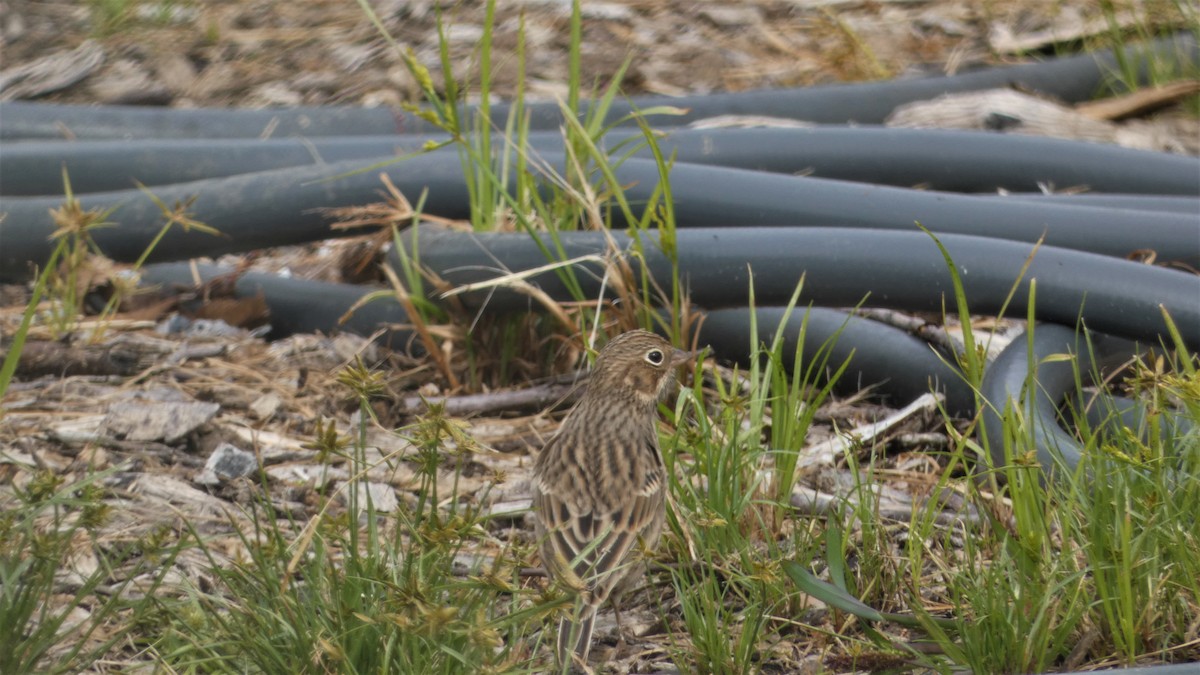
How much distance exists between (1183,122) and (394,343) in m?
4.29

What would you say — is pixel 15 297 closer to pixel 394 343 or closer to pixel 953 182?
pixel 394 343

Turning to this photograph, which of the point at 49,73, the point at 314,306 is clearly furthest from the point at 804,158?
the point at 49,73

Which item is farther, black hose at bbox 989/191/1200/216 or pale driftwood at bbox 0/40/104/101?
pale driftwood at bbox 0/40/104/101

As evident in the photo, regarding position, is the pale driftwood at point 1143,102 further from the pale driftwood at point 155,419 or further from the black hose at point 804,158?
the pale driftwood at point 155,419

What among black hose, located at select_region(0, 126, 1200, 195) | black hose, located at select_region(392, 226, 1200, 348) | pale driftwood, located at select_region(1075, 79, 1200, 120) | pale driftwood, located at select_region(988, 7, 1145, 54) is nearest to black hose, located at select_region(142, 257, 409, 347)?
black hose, located at select_region(0, 126, 1200, 195)

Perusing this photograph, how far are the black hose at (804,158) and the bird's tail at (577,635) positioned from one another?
8.59ft

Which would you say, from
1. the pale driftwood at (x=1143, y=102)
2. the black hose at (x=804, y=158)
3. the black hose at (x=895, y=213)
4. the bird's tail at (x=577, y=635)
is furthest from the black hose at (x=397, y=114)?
the bird's tail at (x=577, y=635)

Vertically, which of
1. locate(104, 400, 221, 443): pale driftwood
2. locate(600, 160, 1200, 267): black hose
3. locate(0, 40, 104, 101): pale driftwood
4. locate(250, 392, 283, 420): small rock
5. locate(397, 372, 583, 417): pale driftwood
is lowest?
locate(397, 372, 583, 417): pale driftwood

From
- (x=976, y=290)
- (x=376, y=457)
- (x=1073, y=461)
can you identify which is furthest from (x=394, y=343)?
(x=1073, y=461)

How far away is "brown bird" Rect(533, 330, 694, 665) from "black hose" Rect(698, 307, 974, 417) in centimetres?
55

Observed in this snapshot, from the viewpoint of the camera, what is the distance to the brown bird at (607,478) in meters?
3.28

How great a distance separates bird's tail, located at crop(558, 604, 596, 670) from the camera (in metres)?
2.92

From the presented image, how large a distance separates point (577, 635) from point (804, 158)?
9.88 feet

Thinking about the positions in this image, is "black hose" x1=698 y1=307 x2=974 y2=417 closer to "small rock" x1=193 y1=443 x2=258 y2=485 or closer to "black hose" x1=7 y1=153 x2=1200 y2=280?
"black hose" x1=7 y1=153 x2=1200 y2=280
